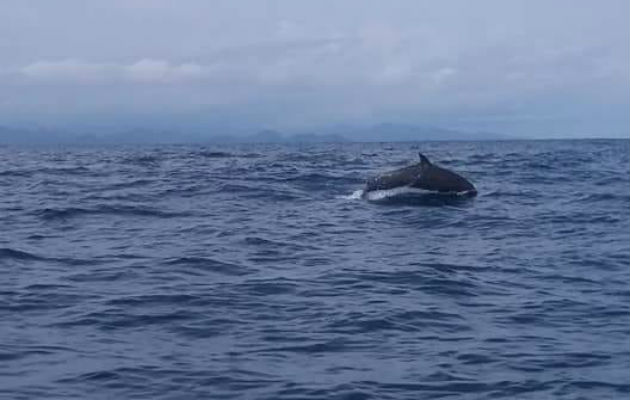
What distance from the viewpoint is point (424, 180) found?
28391 mm

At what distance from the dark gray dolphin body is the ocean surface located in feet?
6.20

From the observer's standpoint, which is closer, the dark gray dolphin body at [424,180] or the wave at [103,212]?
the wave at [103,212]

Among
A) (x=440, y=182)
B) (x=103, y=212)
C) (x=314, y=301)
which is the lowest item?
(x=314, y=301)

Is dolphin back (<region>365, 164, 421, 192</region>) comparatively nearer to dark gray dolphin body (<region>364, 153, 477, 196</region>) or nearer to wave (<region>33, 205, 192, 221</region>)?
dark gray dolphin body (<region>364, 153, 477, 196</region>)

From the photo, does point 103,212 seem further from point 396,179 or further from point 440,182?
point 440,182

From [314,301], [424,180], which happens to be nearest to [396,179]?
[424,180]

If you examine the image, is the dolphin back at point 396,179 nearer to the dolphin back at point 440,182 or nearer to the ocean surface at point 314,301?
the dolphin back at point 440,182

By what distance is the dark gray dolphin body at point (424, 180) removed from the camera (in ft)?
92.9

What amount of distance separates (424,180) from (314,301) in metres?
15.5

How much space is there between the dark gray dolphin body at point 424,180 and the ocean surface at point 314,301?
1.89 m

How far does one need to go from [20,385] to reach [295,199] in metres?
19.8

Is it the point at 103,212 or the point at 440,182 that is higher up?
the point at 440,182

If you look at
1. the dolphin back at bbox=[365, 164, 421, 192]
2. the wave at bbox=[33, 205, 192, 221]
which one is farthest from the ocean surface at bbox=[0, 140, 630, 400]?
the dolphin back at bbox=[365, 164, 421, 192]

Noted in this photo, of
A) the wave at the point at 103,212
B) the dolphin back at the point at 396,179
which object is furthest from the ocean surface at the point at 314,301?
the dolphin back at the point at 396,179
